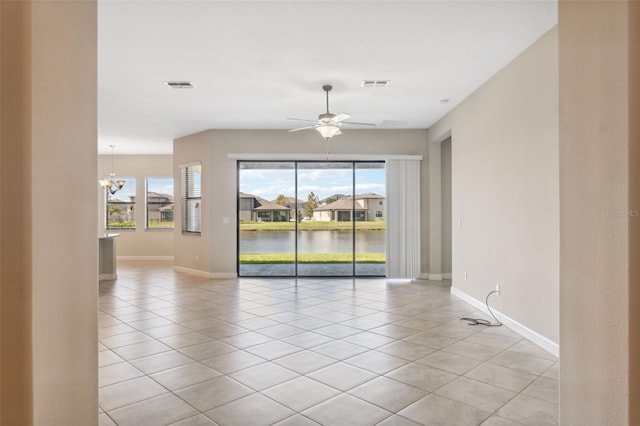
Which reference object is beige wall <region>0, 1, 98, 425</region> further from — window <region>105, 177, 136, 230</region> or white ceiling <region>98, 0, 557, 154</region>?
window <region>105, 177, 136, 230</region>

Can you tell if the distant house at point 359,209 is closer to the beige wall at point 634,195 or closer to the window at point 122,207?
the window at point 122,207

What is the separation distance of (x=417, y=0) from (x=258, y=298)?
4619 mm

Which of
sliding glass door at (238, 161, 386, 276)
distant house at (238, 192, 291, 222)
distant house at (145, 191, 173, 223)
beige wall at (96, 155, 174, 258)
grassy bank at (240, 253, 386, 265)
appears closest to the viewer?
sliding glass door at (238, 161, 386, 276)

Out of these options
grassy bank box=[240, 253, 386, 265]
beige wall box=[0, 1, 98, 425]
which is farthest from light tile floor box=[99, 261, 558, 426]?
grassy bank box=[240, 253, 386, 265]

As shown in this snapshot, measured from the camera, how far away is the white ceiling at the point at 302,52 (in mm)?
3371

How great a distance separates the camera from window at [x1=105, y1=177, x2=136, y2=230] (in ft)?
36.8

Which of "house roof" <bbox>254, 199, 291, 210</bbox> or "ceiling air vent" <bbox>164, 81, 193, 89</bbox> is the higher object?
"ceiling air vent" <bbox>164, 81, 193, 89</bbox>

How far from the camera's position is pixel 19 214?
1263mm

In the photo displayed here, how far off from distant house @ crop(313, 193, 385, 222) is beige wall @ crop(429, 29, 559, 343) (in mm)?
2507

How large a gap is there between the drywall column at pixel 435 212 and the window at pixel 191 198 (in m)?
4.75

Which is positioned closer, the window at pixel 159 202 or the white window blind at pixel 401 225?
the white window blind at pixel 401 225

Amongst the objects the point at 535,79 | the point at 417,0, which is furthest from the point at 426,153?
the point at 417,0

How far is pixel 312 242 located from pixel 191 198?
2815 millimetres

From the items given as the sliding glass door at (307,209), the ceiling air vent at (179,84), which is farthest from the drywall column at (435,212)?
the ceiling air vent at (179,84)
